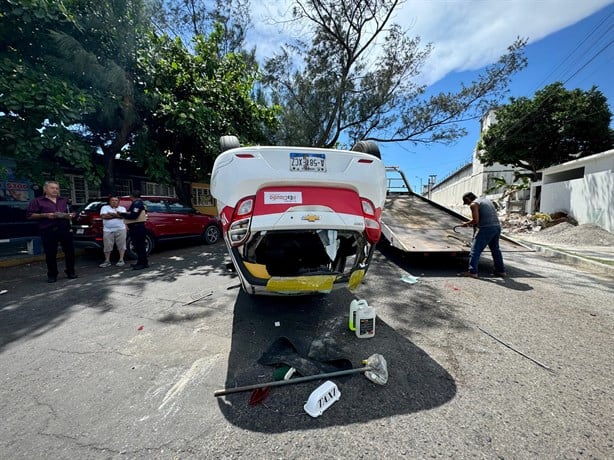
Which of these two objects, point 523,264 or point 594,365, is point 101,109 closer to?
point 594,365

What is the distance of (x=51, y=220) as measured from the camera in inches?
181

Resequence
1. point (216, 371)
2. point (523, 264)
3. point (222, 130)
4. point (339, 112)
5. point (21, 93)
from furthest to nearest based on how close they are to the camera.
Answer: point (339, 112) → point (222, 130) → point (523, 264) → point (21, 93) → point (216, 371)

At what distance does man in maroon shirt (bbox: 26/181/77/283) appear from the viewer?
4516 millimetres

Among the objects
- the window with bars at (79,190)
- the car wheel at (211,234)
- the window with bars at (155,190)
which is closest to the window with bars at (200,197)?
the window with bars at (155,190)

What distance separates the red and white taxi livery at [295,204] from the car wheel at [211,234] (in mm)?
7048

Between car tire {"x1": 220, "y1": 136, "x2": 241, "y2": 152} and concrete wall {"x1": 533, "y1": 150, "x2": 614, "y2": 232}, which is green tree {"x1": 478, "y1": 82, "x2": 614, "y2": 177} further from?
car tire {"x1": 220, "y1": 136, "x2": 241, "y2": 152}

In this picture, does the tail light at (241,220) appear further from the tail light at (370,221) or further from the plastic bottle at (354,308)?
the plastic bottle at (354,308)

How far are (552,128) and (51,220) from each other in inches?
931

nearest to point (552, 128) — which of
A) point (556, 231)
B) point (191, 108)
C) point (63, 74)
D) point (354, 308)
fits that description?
point (556, 231)

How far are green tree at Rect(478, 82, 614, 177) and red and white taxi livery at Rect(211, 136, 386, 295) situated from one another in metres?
20.5

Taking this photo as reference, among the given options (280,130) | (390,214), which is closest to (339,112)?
(280,130)

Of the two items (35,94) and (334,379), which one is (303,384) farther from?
(35,94)

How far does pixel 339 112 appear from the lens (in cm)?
1264

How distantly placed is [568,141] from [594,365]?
20609 mm
